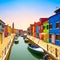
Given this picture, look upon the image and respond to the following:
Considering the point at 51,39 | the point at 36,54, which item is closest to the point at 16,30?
the point at 51,39

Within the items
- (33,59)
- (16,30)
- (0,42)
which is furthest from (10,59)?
(16,30)

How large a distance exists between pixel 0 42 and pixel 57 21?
14521 millimetres

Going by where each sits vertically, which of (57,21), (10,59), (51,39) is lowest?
(10,59)

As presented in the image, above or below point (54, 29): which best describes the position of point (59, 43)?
below

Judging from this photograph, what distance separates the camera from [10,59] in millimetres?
26859

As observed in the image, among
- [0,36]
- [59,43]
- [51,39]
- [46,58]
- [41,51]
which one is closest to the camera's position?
[46,58]

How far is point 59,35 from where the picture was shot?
37.4 metres

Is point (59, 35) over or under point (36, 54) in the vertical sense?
over

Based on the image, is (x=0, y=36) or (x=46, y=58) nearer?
(x=46, y=58)

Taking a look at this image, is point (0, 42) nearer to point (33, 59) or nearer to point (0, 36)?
point (0, 36)

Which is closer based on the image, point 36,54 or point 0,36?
point 36,54

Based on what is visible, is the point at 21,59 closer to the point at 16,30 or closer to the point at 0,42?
the point at 0,42

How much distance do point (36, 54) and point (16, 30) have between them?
16221cm

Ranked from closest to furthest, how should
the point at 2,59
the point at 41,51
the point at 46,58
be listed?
the point at 2,59, the point at 46,58, the point at 41,51
